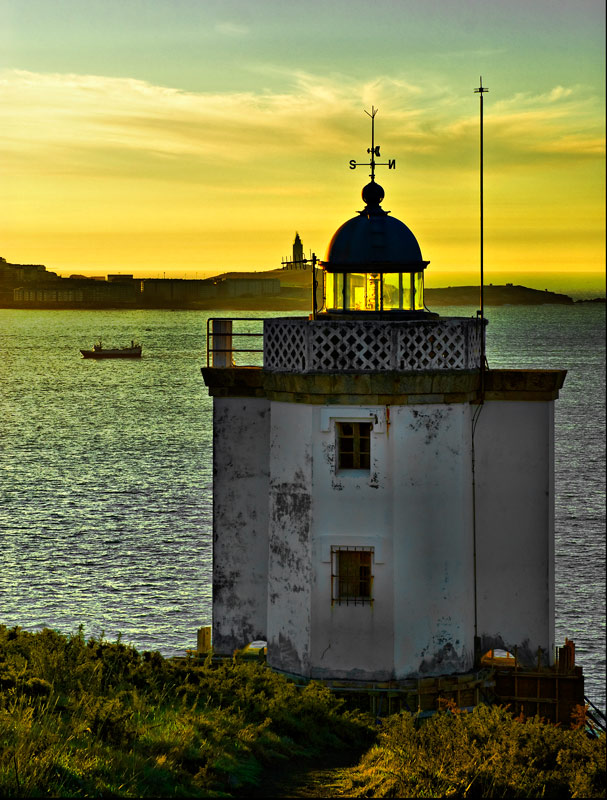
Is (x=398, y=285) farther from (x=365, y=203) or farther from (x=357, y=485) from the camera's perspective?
(x=357, y=485)

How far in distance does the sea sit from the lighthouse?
12.6 m

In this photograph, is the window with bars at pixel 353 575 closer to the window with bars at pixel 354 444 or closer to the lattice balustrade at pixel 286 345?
the window with bars at pixel 354 444

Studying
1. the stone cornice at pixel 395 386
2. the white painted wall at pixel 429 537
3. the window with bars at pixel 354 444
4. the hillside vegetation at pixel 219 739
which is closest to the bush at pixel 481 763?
the hillside vegetation at pixel 219 739

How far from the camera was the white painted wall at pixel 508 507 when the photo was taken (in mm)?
19141

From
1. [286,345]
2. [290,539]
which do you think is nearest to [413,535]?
[290,539]

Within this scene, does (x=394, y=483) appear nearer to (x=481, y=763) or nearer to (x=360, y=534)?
(x=360, y=534)

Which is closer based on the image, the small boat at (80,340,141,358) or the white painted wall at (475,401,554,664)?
the white painted wall at (475,401,554,664)

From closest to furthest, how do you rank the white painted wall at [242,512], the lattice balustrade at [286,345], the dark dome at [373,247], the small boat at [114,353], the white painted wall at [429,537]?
the white painted wall at [429,537], the lattice balustrade at [286,345], the dark dome at [373,247], the white painted wall at [242,512], the small boat at [114,353]

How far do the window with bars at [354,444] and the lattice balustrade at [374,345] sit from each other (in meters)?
0.79

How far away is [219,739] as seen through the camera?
1470 cm

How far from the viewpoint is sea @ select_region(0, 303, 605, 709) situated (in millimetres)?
38375

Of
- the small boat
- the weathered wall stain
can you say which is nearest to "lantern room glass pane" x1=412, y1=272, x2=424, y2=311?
the weathered wall stain

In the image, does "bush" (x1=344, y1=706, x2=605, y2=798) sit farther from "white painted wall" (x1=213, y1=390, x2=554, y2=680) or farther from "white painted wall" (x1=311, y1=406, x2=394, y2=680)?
"white painted wall" (x1=213, y1=390, x2=554, y2=680)

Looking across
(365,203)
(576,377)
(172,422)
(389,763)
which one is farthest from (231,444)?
(576,377)
